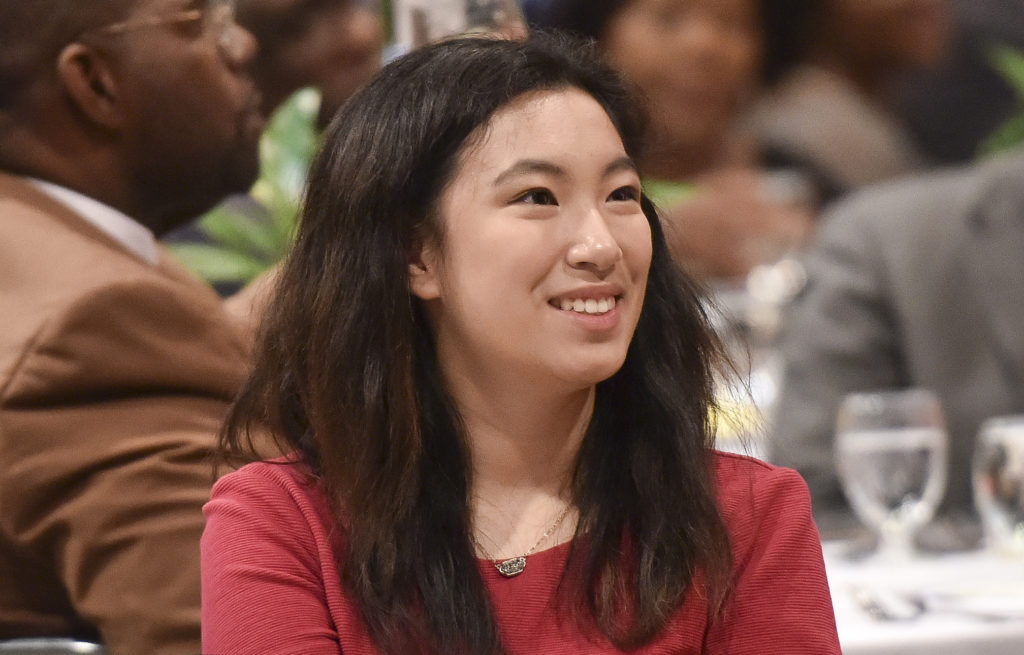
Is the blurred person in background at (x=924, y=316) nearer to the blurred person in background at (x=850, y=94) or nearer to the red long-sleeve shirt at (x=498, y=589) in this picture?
the blurred person in background at (x=850, y=94)

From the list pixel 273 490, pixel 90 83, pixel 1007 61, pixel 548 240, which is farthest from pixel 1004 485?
pixel 1007 61

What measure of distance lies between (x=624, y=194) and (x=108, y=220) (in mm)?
704

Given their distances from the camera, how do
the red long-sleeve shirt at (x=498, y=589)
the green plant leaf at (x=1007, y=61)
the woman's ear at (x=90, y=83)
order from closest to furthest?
1. the red long-sleeve shirt at (x=498, y=589)
2. the woman's ear at (x=90, y=83)
3. the green plant leaf at (x=1007, y=61)

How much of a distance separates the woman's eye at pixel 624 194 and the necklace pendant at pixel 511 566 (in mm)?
341

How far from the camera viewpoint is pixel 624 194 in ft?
4.04

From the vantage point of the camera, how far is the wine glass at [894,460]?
1.88 metres

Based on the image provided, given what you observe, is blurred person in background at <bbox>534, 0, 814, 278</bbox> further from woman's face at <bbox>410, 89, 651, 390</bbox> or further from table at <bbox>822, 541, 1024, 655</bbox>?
woman's face at <bbox>410, 89, 651, 390</bbox>

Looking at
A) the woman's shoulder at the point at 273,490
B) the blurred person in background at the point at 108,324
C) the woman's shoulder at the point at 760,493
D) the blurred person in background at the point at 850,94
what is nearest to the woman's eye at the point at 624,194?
the woman's shoulder at the point at 760,493

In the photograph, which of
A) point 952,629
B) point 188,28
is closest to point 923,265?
point 952,629

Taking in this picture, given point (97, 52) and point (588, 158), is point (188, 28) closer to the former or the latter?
point (97, 52)

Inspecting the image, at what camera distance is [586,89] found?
126cm

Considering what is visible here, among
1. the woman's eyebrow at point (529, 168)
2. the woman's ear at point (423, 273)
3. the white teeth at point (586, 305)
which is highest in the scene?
the woman's eyebrow at point (529, 168)

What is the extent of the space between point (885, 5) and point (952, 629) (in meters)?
3.39

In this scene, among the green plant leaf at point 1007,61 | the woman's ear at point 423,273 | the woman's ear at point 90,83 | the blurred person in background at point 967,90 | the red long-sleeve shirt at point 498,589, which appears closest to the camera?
the red long-sleeve shirt at point 498,589
